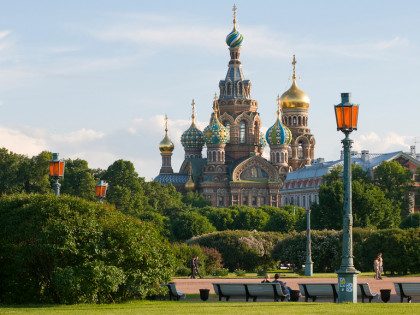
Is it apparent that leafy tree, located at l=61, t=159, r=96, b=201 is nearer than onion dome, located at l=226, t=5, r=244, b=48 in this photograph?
Yes

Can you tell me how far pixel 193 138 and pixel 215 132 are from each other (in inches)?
393

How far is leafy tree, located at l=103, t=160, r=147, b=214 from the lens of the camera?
273 ft

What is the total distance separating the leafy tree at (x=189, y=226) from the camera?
81562 millimetres

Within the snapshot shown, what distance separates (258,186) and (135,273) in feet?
318

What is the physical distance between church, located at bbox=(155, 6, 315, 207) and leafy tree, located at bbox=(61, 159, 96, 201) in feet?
138

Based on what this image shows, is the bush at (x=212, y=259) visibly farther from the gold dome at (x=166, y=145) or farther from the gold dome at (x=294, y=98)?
the gold dome at (x=166, y=145)

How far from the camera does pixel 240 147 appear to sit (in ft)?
419

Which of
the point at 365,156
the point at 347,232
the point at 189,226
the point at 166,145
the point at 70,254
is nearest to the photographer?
the point at 347,232

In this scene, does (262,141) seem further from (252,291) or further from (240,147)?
(252,291)

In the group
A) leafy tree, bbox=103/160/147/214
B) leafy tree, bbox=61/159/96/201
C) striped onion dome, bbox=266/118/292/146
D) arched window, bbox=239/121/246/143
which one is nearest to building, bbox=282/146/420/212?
striped onion dome, bbox=266/118/292/146

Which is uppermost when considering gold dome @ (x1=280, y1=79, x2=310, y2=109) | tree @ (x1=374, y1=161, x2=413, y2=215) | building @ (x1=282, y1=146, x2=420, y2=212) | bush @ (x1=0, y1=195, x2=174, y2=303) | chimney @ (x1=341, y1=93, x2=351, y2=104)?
gold dome @ (x1=280, y1=79, x2=310, y2=109)

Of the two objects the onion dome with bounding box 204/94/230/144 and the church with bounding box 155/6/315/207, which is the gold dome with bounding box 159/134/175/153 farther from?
the onion dome with bounding box 204/94/230/144

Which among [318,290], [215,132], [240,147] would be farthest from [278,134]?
[318,290]

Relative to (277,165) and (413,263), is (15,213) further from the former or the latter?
(277,165)
